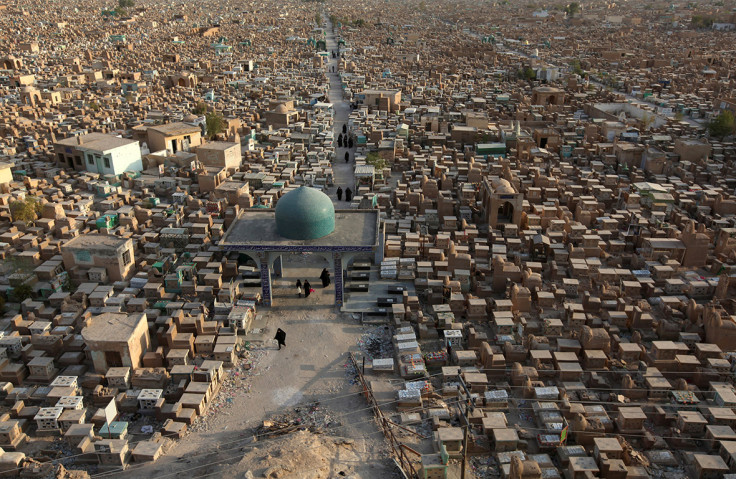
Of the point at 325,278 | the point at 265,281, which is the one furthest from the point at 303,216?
the point at 325,278

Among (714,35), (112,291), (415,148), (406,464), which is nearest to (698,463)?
(406,464)

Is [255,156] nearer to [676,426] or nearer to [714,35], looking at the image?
[676,426]

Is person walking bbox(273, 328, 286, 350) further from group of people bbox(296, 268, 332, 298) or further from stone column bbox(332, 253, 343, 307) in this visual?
group of people bbox(296, 268, 332, 298)

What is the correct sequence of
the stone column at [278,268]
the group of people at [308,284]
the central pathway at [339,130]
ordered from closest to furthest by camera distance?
the group of people at [308,284]
the stone column at [278,268]
the central pathway at [339,130]

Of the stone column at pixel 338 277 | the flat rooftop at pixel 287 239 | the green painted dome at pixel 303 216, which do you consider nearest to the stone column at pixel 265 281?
the flat rooftop at pixel 287 239

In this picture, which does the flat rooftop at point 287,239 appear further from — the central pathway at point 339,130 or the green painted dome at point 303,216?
the central pathway at point 339,130

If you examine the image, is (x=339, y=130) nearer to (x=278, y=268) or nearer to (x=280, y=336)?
(x=278, y=268)

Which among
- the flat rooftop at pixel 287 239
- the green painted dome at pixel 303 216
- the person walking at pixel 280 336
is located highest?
the green painted dome at pixel 303 216
